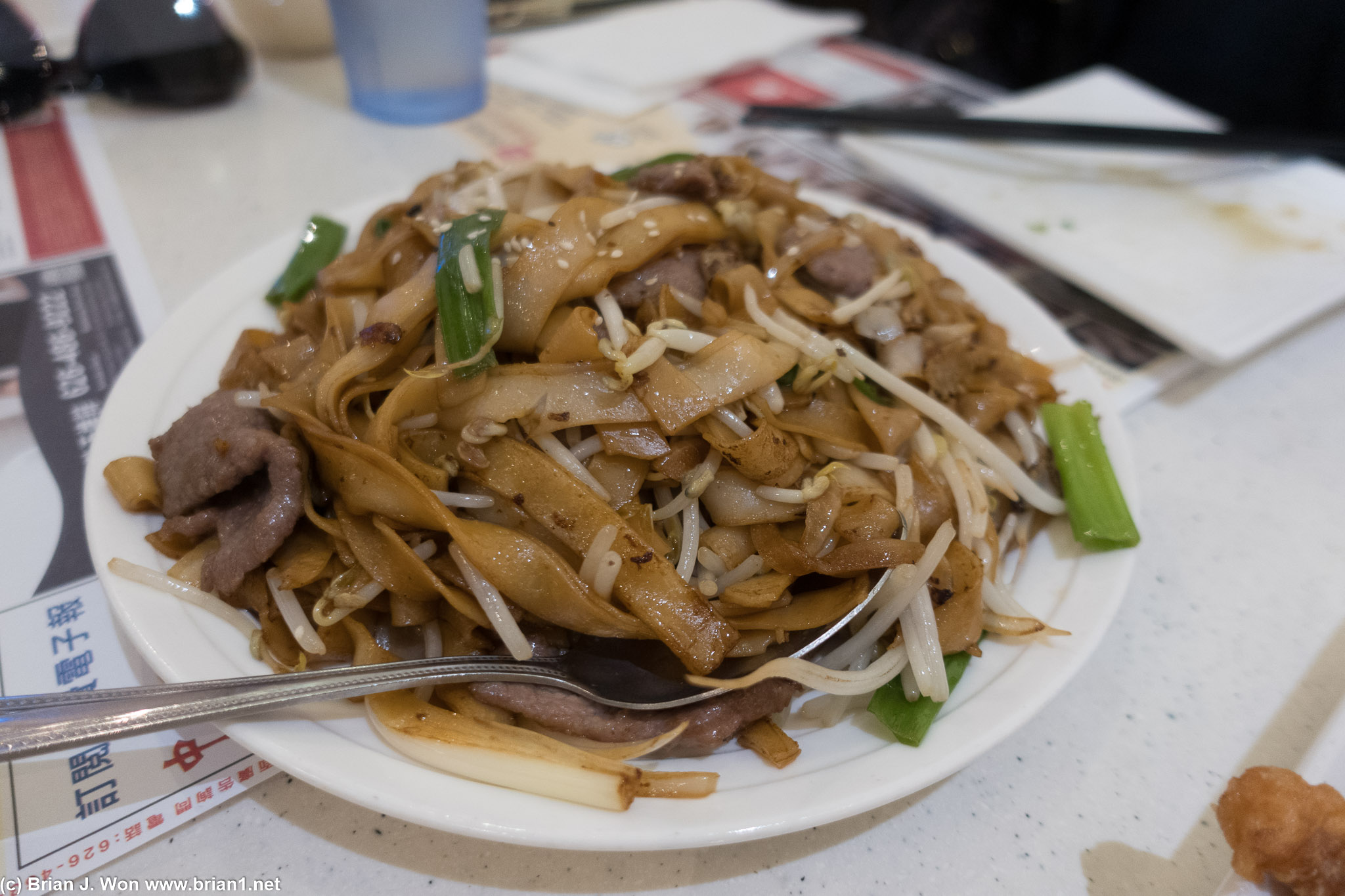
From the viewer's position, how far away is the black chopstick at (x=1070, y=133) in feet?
9.35

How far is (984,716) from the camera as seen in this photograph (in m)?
1.15

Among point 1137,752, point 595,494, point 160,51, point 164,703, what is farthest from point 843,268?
point 160,51

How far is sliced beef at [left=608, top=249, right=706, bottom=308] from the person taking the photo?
1548 mm

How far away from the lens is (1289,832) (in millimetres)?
1015

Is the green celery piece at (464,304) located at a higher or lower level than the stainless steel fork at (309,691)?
higher

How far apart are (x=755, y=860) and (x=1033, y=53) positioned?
5509mm

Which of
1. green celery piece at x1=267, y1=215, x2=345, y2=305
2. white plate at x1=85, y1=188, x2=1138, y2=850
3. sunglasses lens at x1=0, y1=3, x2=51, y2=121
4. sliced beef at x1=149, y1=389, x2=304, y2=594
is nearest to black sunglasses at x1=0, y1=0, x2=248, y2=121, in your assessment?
sunglasses lens at x1=0, y1=3, x2=51, y2=121

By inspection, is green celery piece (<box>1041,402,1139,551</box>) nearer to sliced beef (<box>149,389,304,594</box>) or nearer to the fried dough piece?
the fried dough piece

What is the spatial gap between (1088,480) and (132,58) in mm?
3903

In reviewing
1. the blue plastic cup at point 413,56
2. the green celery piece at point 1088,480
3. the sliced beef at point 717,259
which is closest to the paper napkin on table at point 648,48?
the blue plastic cup at point 413,56

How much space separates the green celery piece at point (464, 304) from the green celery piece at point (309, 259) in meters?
0.59

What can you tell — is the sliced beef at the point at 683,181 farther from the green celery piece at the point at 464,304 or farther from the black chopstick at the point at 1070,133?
the black chopstick at the point at 1070,133

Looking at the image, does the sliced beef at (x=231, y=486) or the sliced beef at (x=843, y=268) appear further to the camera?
the sliced beef at (x=843, y=268)

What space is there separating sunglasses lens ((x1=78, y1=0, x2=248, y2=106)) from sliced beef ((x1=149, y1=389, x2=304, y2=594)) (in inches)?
103
